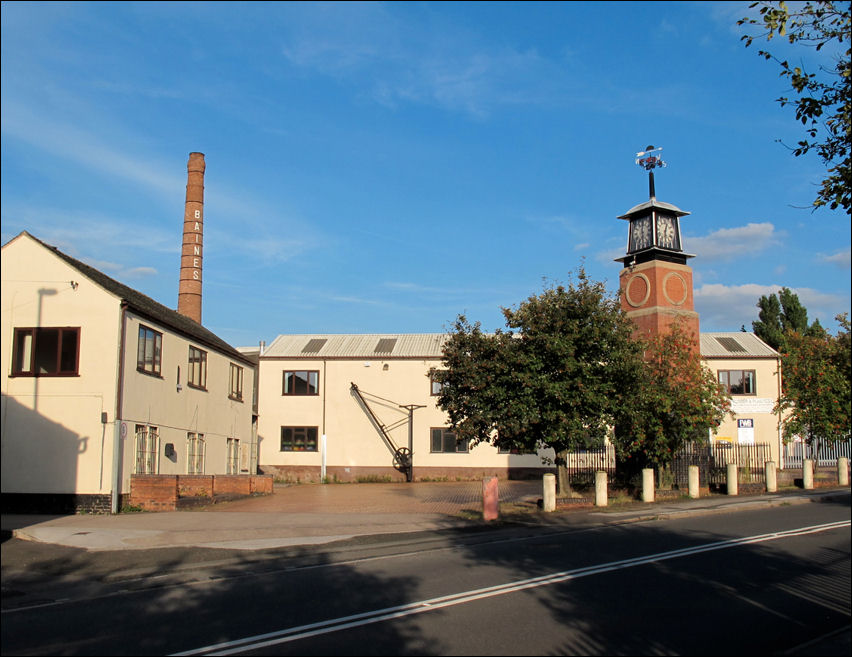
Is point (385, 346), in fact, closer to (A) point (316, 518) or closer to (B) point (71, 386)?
(B) point (71, 386)

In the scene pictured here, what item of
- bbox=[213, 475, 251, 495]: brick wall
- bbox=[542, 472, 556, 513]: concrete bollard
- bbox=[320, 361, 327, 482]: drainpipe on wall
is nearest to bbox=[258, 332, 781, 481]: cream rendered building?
bbox=[320, 361, 327, 482]: drainpipe on wall

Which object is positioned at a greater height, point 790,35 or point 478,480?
point 790,35

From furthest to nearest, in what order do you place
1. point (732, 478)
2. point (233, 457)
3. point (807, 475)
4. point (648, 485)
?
point (233, 457), point (807, 475), point (732, 478), point (648, 485)

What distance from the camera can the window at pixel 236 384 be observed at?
32.8m

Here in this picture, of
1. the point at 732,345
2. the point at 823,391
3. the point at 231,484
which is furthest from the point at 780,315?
the point at 231,484

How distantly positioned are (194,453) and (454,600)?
20.9 m

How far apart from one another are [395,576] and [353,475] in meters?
28.9

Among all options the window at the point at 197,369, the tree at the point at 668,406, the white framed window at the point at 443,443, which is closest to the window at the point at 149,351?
the window at the point at 197,369

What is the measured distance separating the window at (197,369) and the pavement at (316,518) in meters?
4.93

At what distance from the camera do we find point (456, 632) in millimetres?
7660

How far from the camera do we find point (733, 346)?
142ft

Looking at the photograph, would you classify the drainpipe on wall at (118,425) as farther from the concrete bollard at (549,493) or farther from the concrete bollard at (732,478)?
the concrete bollard at (732,478)

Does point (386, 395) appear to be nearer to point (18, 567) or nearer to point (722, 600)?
point (18, 567)

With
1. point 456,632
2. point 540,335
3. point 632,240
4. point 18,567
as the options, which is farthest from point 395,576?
point 632,240
